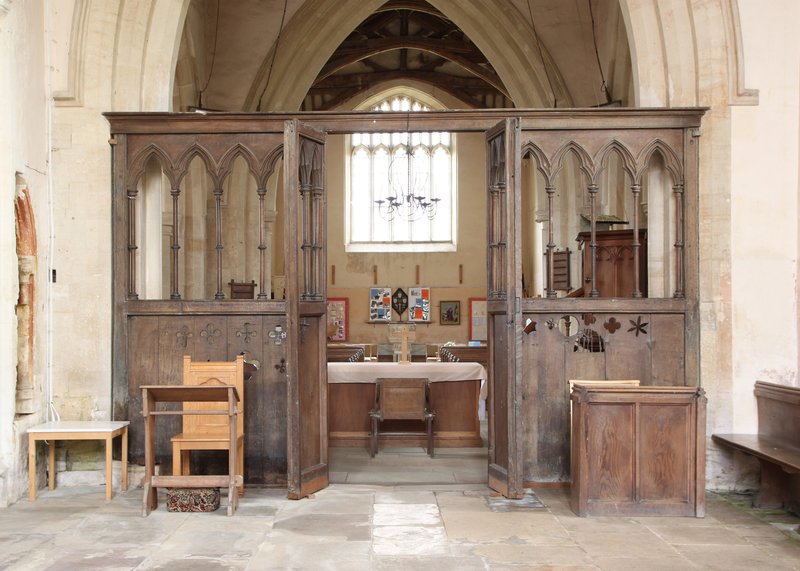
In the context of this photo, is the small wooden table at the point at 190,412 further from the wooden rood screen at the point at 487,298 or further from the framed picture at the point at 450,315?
the framed picture at the point at 450,315

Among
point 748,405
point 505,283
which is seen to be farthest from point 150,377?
point 748,405

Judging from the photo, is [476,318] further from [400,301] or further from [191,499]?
[191,499]

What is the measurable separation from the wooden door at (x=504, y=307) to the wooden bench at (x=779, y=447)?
1.61 m

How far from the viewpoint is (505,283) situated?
645cm

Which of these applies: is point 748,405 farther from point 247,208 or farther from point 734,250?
point 247,208

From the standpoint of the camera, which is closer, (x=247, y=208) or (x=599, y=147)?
(x=599, y=147)

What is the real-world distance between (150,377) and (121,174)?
159 centimetres

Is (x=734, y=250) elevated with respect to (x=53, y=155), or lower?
lower

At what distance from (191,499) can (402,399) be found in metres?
2.95

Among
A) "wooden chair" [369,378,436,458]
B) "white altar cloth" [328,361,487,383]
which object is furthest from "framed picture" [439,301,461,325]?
"wooden chair" [369,378,436,458]

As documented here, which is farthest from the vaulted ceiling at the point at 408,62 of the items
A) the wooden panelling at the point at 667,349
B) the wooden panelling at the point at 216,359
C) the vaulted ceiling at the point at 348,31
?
the wooden panelling at the point at 667,349

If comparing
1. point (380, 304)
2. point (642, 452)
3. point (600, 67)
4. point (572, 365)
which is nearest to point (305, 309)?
point (572, 365)

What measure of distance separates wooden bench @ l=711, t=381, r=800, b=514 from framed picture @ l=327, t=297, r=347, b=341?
1270cm

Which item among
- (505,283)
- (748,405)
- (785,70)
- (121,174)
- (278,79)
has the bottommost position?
(748,405)
